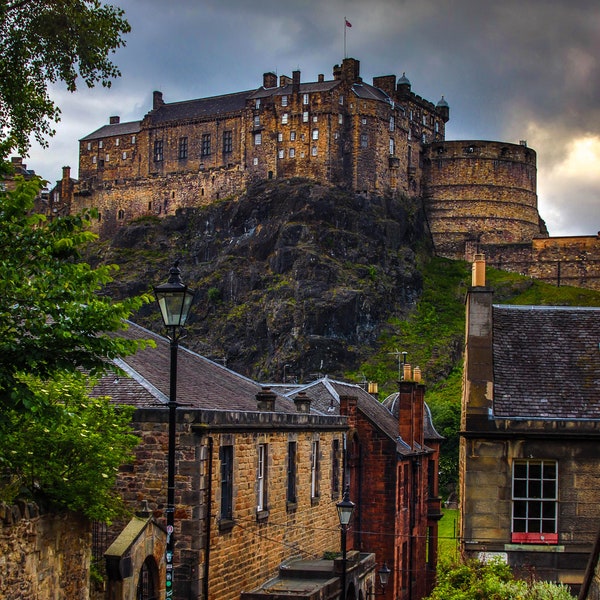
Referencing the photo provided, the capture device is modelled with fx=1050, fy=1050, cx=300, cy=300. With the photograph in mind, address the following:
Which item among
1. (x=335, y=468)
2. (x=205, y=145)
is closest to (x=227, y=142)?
(x=205, y=145)

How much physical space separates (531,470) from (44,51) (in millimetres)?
13791

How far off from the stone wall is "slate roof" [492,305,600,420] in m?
9.31

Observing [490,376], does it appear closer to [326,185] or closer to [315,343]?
[315,343]

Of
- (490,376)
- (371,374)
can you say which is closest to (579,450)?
(490,376)

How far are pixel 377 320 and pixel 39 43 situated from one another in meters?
76.5

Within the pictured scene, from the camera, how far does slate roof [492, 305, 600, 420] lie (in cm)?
2247

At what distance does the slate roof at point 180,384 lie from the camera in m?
22.4

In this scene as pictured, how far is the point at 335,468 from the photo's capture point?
108 feet

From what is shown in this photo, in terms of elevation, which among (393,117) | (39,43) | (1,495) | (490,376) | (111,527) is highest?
(393,117)

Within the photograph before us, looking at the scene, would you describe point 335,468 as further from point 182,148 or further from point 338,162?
point 182,148

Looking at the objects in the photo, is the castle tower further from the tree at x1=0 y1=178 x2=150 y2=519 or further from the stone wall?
the tree at x1=0 y1=178 x2=150 y2=519

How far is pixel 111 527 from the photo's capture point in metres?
21.3

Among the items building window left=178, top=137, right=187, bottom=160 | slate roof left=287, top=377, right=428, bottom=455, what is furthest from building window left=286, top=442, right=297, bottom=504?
building window left=178, top=137, right=187, bottom=160

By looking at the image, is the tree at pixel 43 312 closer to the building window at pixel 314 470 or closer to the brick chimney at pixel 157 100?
the building window at pixel 314 470
